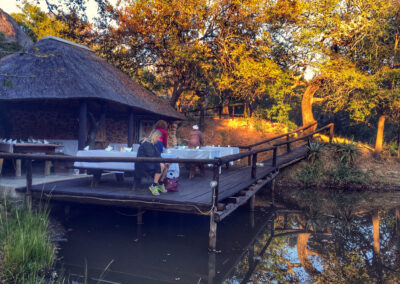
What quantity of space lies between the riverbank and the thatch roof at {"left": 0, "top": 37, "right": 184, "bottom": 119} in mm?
6607

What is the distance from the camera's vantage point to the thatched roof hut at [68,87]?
9.74 meters

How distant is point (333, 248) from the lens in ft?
18.2

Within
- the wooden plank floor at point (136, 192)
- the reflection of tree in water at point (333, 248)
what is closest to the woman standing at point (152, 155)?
the wooden plank floor at point (136, 192)

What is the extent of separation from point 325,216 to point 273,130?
1111 cm

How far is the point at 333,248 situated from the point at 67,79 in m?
9.13

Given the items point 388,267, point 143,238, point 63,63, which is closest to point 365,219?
point 388,267

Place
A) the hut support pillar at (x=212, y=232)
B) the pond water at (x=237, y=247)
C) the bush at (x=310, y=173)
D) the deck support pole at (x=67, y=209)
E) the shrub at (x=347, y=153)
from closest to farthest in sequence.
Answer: the pond water at (x=237, y=247) → the hut support pillar at (x=212, y=232) → the deck support pole at (x=67, y=209) → the bush at (x=310, y=173) → the shrub at (x=347, y=153)

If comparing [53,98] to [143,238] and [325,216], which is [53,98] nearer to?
[143,238]

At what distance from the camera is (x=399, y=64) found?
14188 mm

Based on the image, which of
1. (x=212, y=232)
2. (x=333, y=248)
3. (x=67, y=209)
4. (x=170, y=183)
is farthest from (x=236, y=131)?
(x=212, y=232)

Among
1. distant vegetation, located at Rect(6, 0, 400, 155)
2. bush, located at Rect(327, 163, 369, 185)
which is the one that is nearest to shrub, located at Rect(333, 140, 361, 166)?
bush, located at Rect(327, 163, 369, 185)

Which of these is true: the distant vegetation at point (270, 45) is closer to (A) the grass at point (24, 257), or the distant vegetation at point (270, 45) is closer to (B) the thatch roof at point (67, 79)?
(B) the thatch roof at point (67, 79)

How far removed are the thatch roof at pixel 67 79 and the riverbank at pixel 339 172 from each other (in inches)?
260

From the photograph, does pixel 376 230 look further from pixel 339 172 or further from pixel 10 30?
pixel 10 30
